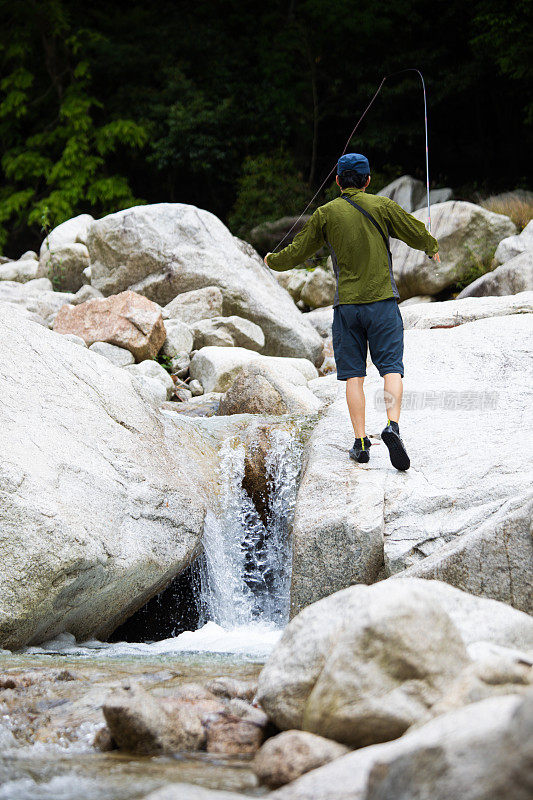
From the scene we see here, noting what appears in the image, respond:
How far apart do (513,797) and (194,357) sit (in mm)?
8452

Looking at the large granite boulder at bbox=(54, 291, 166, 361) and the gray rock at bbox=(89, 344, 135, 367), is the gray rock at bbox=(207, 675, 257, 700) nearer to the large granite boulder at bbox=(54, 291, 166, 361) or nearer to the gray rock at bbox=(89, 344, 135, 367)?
the gray rock at bbox=(89, 344, 135, 367)

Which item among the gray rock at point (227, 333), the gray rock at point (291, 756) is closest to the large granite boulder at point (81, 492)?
the gray rock at point (291, 756)

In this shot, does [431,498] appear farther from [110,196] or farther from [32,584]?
[110,196]

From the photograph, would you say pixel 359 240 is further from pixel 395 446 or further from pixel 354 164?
pixel 395 446

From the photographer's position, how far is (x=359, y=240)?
4.90m

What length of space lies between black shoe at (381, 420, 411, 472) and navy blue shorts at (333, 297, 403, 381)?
387mm

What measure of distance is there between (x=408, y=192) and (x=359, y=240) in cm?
1322

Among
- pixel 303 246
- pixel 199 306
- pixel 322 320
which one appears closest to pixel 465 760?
pixel 303 246

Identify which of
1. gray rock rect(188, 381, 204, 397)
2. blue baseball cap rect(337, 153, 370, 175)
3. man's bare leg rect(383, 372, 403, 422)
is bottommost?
gray rock rect(188, 381, 204, 397)

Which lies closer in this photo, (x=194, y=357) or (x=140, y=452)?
(x=140, y=452)

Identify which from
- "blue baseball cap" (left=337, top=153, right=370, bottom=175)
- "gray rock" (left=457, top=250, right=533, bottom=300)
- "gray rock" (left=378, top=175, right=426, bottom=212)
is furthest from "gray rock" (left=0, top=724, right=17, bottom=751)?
"gray rock" (left=378, top=175, right=426, bottom=212)

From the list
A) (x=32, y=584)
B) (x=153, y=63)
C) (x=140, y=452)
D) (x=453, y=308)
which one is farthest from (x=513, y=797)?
(x=153, y=63)

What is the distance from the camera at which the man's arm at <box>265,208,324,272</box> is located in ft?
16.4

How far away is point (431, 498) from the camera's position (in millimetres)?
4699
